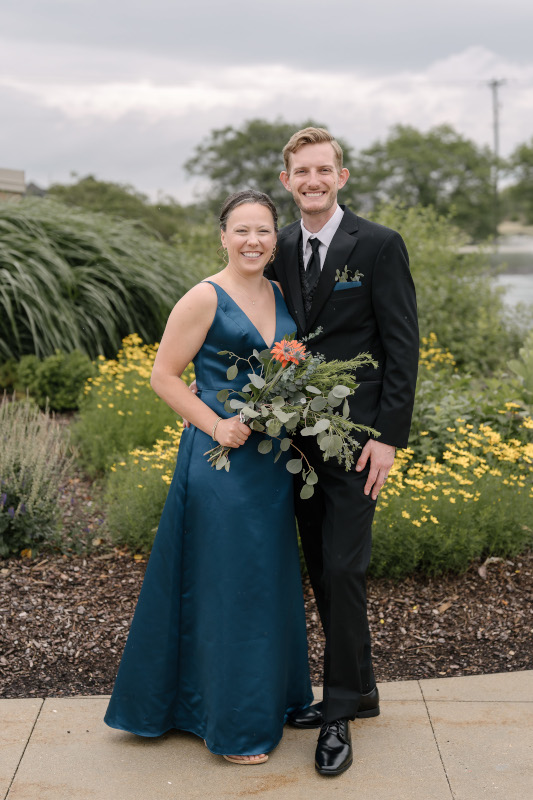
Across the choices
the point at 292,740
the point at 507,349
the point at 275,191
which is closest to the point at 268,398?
the point at 292,740

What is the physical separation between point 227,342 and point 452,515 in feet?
6.34

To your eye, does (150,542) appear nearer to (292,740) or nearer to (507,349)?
(292,740)

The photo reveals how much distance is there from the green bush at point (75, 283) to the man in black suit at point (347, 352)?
5.09 meters

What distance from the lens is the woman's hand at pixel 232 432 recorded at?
108 inches

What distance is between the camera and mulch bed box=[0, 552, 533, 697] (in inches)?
142

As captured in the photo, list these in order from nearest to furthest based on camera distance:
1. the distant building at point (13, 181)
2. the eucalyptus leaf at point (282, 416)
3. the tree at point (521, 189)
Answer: the eucalyptus leaf at point (282, 416)
the distant building at point (13, 181)
the tree at point (521, 189)

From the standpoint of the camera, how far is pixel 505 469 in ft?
16.2

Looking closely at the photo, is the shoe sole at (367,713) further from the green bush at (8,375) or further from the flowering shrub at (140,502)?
the green bush at (8,375)

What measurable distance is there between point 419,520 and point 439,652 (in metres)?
0.70

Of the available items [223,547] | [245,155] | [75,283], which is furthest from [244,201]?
[245,155]

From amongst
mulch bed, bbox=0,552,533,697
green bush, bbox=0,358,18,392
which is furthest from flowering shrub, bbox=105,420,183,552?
green bush, bbox=0,358,18,392

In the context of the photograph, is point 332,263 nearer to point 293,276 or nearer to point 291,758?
point 293,276

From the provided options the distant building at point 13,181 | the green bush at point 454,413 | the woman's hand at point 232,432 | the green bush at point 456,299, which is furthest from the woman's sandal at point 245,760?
the distant building at point 13,181

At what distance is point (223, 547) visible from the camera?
2.85 meters
